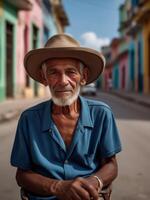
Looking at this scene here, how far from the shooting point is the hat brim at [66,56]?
2.53 metres

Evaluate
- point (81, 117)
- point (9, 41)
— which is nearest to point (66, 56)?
point (81, 117)

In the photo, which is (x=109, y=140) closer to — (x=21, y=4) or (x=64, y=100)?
(x=64, y=100)

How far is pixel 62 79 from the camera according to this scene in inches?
102

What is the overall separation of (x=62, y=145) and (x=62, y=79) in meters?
0.35

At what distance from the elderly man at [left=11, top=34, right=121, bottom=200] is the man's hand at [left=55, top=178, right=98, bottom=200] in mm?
45

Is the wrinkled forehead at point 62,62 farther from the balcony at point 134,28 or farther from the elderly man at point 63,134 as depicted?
the balcony at point 134,28

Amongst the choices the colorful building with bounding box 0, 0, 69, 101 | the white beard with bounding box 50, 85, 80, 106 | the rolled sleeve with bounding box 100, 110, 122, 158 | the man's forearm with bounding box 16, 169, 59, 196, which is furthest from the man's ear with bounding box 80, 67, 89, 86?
the colorful building with bounding box 0, 0, 69, 101

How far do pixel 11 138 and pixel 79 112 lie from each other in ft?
23.6

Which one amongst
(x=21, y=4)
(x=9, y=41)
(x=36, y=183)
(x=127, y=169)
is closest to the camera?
(x=36, y=183)

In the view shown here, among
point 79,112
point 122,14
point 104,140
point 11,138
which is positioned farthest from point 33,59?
point 122,14

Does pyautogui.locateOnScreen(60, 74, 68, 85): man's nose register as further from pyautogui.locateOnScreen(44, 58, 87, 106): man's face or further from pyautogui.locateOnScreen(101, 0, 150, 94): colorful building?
pyautogui.locateOnScreen(101, 0, 150, 94): colorful building

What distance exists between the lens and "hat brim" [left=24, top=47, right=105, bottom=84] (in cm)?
253

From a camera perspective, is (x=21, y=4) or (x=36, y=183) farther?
(x=21, y=4)

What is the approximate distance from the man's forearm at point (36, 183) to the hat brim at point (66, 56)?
1.84 ft
